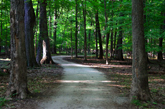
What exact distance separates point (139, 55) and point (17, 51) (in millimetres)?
4456

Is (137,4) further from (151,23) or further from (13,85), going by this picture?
(151,23)

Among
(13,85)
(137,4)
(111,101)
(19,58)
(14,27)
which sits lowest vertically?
(111,101)

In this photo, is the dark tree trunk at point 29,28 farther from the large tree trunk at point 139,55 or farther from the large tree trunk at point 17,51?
the large tree trunk at point 139,55

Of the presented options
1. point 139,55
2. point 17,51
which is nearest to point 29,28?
point 17,51

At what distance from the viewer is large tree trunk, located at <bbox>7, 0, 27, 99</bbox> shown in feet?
17.7

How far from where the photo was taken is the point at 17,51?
5395mm

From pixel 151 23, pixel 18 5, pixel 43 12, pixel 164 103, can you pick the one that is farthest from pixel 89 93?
pixel 43 12

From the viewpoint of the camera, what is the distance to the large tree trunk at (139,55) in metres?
5.07

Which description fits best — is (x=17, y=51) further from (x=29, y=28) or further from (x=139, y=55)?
(x=29, y=28)

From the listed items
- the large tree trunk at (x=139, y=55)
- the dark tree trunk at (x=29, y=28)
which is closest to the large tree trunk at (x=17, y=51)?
the large tree trunk at (x=139, y=55)

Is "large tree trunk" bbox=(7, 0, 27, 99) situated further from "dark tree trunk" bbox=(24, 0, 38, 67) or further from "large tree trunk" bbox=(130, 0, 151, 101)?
"dark tree trunk" bbox=(24, 0, 38, 67)

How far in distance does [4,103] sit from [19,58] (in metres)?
1.64

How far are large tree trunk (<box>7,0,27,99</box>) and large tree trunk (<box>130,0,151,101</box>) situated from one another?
422cm

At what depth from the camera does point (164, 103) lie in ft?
17.0
